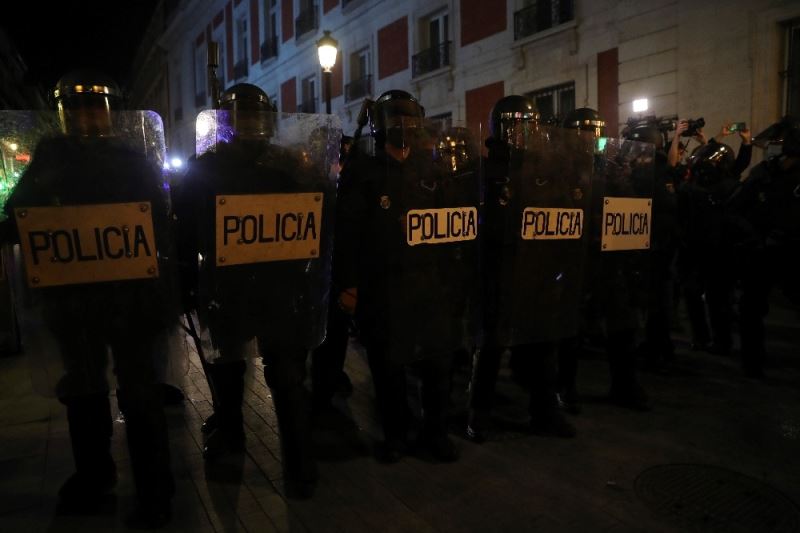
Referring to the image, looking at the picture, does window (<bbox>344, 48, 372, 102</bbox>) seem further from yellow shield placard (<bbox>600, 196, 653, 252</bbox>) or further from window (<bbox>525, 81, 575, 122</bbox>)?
yellow shield placard (<bbox>600, 196, 653, 252</bbox>)

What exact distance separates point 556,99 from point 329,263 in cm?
1074

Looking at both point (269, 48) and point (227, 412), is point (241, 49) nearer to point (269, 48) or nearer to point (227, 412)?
point (269, 48)

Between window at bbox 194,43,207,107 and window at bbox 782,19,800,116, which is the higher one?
window at bbox 194,43,207,107

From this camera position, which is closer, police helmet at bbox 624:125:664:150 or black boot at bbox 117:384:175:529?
black boot at bbox 117:384:175:529

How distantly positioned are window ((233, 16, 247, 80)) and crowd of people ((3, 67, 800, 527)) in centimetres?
2439

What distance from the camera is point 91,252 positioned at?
2391mm

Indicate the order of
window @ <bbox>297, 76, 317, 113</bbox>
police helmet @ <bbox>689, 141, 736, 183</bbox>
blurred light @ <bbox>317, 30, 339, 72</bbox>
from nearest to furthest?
police helmet @ <bbox>689, 141, 736, 183</bbox> < blurred light @ <bbox>317, 30, 339, 72</bbox> < window @ <bbox>297, 76, 317, 113</bbox>

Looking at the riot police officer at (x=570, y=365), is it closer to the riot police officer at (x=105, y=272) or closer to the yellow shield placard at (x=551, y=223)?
the yellow shield placard at (x=551, y=223)

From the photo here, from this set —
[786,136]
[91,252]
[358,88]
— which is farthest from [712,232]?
[358,88]

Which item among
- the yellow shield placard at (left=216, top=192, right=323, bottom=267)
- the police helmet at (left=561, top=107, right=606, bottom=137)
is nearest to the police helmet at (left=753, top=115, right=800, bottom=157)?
the police helmet at (left=561, top=107, right=606, bottom=137)

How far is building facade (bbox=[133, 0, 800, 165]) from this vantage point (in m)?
8.62

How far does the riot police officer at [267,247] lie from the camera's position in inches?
103

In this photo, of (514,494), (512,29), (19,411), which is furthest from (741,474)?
(512,29)

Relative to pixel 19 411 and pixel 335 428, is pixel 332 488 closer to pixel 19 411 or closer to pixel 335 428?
pixel 335 428
